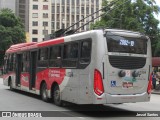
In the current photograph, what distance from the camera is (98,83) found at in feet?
41.0

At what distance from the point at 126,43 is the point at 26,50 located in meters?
8.52

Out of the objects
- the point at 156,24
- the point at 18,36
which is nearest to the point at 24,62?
the point at 156,24

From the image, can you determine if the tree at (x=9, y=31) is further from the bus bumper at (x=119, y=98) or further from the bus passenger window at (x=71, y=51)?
the bus bumper at (x=119, y=98)

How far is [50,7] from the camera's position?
135 metres

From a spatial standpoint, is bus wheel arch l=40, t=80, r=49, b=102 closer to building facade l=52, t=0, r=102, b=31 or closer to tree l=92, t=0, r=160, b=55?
tree l=92, t=0, r=160, b=55

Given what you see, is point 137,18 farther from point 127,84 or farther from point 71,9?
point 71,9

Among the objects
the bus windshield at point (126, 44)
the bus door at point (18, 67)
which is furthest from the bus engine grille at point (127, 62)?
the bus door at point (18, 67)

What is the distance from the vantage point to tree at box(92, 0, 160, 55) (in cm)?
4641

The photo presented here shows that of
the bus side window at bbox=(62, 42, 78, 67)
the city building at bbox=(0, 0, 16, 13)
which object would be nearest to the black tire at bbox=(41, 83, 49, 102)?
the bus side window at bbox=(62, 42, 78, 67)

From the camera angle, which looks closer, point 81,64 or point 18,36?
point 81,64

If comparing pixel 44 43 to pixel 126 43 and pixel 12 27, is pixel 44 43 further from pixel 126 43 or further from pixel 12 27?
pixel 12 27

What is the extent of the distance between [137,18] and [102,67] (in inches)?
1428

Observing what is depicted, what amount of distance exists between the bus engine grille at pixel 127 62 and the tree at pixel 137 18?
32.5 m

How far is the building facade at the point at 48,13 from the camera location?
427 feet
